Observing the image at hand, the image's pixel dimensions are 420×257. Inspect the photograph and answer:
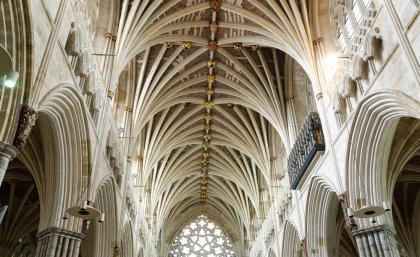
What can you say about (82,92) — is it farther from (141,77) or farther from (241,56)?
(241,56)

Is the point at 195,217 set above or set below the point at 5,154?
above

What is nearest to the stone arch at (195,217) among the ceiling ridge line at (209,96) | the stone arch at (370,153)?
the ceiling ridge line at (209,96)

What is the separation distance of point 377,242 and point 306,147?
5.27 metres

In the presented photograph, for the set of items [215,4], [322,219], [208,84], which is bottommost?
[322,219]

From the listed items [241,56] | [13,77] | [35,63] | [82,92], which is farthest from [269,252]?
[13,77]

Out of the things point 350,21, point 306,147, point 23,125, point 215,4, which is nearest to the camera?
point 23,125

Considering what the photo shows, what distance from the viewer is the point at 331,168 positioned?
13586 mm

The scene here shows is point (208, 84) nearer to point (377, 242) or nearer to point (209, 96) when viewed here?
point (209, 96)

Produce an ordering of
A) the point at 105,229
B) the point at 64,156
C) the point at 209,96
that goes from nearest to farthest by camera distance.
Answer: the point at 64,156 < the point at 105,229 < the point at 209,96

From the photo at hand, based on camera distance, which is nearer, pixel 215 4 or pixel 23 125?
pixel 23 125

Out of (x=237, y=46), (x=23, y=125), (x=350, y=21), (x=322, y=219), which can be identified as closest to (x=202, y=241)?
(x=237, y=46)

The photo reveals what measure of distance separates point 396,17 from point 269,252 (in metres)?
17.8

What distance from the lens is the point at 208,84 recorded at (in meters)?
22.3

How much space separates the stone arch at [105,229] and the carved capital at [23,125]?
681 cm
